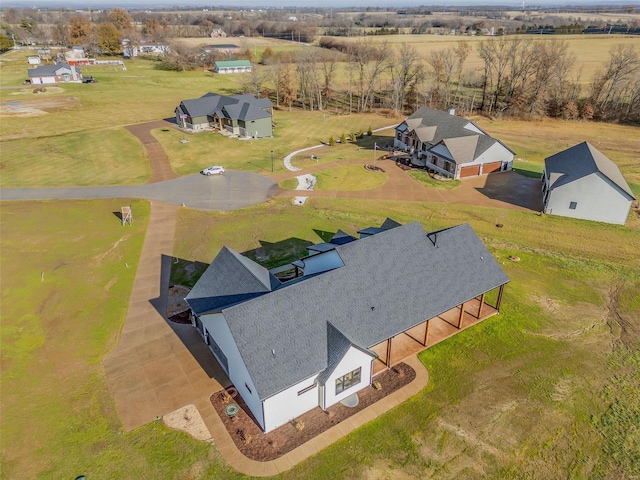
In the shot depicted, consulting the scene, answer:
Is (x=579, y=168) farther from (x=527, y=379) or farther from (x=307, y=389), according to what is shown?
Answer: (x=307, y=389)

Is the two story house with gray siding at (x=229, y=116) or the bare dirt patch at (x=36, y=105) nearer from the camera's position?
the two story house with gray siding at (x=229, y=116)

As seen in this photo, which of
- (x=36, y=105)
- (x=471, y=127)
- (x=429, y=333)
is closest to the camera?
(x=429, y=333)

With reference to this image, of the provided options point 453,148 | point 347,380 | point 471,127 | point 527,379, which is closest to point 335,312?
point 347,380

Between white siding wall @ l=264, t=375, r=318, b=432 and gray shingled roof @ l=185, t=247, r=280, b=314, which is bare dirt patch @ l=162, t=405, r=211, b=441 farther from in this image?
gray shingled roof @ l=185, t=247, r=280, b=314

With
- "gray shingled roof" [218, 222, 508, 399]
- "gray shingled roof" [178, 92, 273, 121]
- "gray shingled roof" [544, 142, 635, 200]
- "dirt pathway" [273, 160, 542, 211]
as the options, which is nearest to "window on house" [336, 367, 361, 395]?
"gray shingled roof" [218, 222, 508, 399]

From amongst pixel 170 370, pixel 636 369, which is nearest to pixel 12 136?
pixel 170 370

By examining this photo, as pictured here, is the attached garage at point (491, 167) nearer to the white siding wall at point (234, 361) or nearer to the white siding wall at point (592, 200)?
the white siding wall at point (592, 200)

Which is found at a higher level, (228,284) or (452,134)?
(452,134)

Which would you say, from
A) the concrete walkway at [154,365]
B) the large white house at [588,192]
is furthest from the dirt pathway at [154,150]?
the large white house at [588,192]
